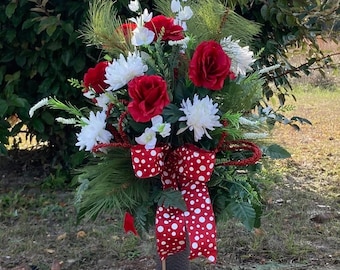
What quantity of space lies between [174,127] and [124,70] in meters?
0.26

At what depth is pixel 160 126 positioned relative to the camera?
219 cm

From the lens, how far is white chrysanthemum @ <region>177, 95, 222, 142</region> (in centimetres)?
219

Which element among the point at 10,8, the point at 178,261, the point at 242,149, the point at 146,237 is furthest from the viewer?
the point at 10,8

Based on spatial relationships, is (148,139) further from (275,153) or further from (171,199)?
(275,153)

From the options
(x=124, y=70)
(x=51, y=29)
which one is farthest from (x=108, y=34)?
(x=51, y=29)

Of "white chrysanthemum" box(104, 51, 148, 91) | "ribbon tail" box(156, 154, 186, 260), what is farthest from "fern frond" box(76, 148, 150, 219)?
"white chrysanthemum" box(104, 51, 148, 91)

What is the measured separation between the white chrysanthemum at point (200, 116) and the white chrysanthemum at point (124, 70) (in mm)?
194

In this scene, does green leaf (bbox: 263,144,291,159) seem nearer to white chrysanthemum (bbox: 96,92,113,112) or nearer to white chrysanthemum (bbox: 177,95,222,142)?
white chrysanthemum (bbox: 177,95,222,142)

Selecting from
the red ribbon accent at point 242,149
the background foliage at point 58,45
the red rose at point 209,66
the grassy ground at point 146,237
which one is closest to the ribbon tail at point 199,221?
the red ribbon accent at point 242,149

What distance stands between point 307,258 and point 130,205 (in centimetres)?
165

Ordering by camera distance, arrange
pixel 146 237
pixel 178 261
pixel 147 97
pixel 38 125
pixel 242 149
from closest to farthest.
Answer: pixel 147 97 < pixel 242 149 < pixel 178 261 < pixel 146 237 < pixel 38 125

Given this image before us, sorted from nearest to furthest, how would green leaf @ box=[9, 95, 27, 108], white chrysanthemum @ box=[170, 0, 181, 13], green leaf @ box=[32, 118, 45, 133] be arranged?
white chrysanthemum @ box=[170, 0, 181, 13] < green leaf @ box=[9, 95, 27, 108] < green leaf @ box=[32, 118, 45, 133]

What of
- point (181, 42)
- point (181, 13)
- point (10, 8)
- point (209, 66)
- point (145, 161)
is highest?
point (10, 8)

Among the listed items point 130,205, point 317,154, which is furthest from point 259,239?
point 317,154
